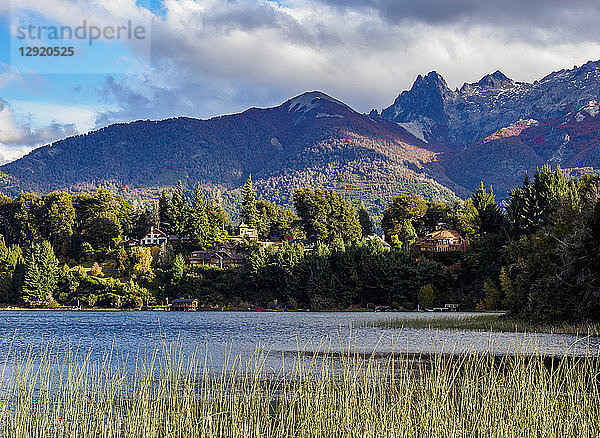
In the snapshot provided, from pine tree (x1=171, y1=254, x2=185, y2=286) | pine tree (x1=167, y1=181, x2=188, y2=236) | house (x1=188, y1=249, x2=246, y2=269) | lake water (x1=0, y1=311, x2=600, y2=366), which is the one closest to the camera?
lake water (x1=0, y1=311, x2=600, y2=366)

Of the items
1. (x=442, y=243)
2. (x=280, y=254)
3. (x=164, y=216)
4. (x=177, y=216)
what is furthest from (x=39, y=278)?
(x=442, y=243)

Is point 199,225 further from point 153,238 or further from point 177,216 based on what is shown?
point 153,238

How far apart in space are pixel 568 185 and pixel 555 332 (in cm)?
5267

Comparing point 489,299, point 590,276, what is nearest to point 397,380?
point 590,276

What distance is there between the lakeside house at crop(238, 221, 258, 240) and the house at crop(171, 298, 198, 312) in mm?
26358

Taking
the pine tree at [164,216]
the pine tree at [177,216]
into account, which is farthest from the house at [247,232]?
the pine tree at [164,216]

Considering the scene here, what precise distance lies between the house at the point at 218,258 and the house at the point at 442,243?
27359 mm

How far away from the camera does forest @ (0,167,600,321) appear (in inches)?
3482

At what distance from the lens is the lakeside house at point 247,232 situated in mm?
127488

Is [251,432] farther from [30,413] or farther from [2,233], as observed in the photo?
[2,233]

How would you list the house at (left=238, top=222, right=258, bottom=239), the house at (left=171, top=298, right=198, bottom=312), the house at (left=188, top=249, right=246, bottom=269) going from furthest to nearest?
the house at (left=238, top=222, right=258, bottom=239) → the house at (left=188, top=249, right=246, bottom=269) → the house at (left=171, top=298, right=198, bottom=312)

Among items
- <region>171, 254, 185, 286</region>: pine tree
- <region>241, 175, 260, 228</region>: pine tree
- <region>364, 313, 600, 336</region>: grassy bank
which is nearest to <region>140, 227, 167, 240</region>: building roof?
<region>241, 175, 260, 228</region>: pine tree

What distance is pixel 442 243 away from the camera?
108750 mm

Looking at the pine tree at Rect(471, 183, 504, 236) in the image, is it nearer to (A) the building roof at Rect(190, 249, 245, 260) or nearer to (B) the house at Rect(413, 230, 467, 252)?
(B) the house at Rect(413, 230, 467, 252)
